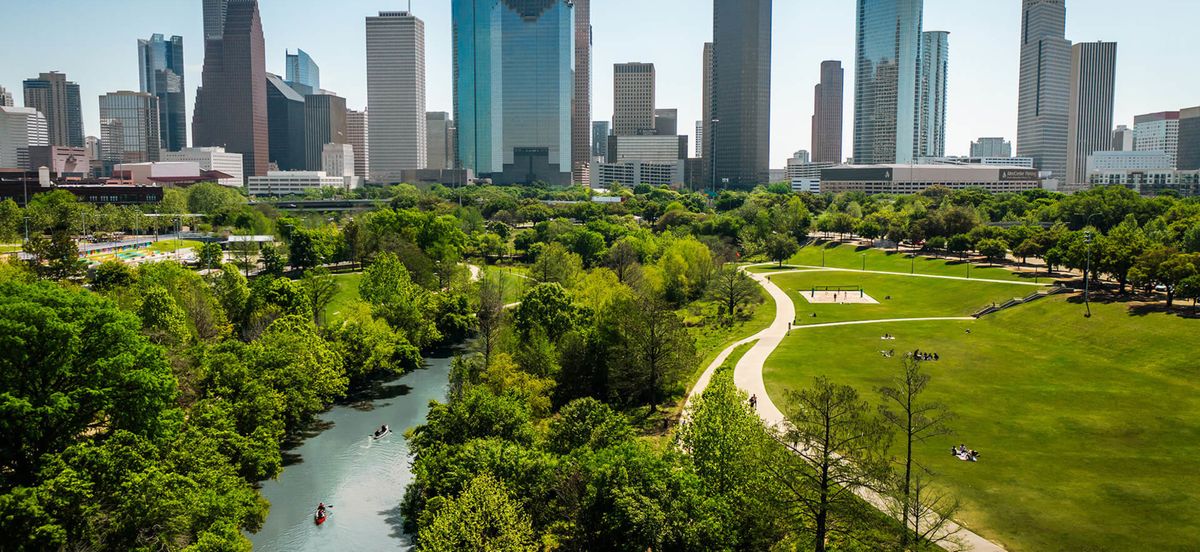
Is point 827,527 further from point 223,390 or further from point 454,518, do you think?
point 223,390

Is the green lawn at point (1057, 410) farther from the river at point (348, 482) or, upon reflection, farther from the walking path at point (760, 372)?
the river at point (348, 482)

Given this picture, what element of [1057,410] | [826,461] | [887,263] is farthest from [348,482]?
[887,263]

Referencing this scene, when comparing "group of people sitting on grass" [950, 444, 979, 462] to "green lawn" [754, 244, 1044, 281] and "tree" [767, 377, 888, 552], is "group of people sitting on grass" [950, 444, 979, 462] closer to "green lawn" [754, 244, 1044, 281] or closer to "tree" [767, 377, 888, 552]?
"tree" [767, 377, 888, 552]

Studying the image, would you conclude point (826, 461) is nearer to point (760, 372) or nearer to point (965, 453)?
point (965, 453)

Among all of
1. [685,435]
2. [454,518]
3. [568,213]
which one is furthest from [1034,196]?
[454,518]

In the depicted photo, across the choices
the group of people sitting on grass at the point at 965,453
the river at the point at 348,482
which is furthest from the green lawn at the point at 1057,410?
the river at the point at 348,482
